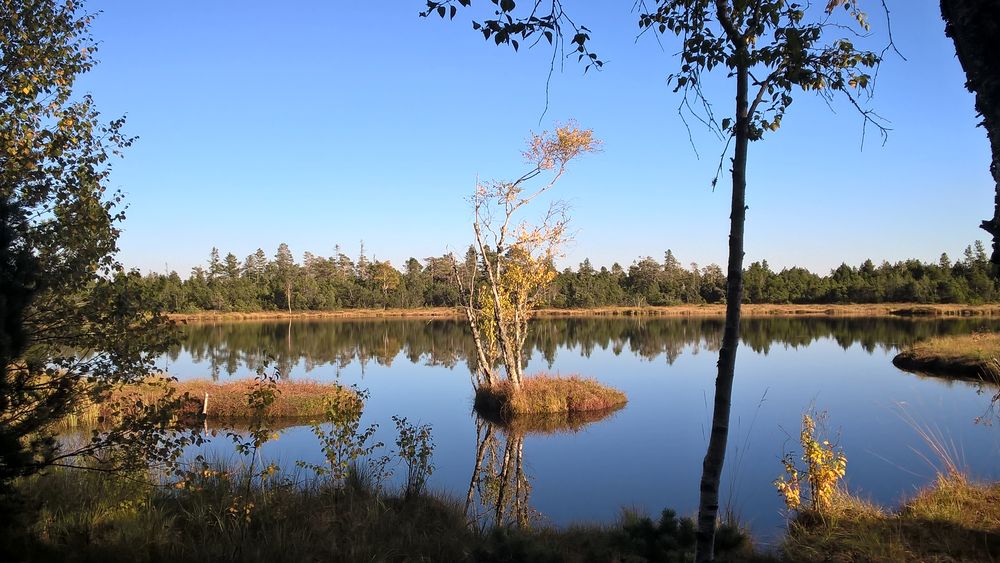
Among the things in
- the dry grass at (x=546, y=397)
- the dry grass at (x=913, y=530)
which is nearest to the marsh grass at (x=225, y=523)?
the dry grass at (x=913, y=530)

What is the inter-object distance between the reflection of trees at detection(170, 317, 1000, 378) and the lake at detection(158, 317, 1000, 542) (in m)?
0.31

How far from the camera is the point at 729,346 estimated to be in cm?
297

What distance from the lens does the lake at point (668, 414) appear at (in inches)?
432

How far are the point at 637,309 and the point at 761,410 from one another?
65.5 m

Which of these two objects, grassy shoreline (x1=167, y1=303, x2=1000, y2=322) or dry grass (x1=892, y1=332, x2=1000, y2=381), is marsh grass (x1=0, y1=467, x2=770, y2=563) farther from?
grassy shoreline (x1=167, y1=303, x2=1000, y2=322)

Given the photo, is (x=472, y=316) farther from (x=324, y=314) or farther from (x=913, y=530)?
(x=324, y=314)

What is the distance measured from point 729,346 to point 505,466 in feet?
34.2

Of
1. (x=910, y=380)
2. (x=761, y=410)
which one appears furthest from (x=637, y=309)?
(x=761, y=410)

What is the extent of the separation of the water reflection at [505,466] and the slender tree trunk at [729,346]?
14.4 feet

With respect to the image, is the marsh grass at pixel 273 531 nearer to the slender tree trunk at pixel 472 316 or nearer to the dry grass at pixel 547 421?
the dry grass at pixel 547 421

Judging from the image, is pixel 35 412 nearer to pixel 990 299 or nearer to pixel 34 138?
pixel 34 138

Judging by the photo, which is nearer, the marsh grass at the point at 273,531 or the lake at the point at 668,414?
the marsh grass at the point at 273,531

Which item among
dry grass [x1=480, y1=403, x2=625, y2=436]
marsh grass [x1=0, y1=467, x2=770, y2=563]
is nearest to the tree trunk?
marsh grass [x1=0, y1=467, x2=770, y2=563]

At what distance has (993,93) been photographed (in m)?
2.01
